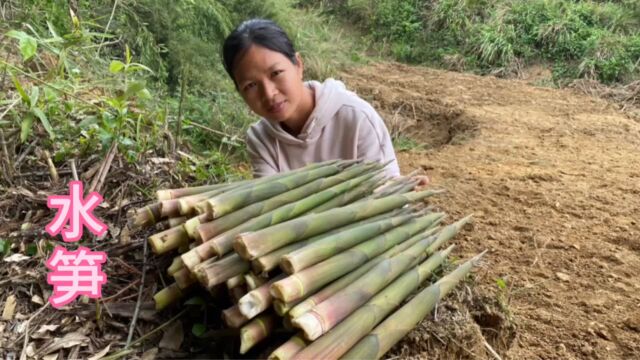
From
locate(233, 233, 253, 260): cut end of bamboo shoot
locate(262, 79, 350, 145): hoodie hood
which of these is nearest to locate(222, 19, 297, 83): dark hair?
locate(262, 79, 350, 145): hoodie hood

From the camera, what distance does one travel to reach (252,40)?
162 cm

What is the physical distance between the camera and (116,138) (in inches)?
64.1

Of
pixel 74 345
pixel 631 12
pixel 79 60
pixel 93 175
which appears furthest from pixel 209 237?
pixel 631 12

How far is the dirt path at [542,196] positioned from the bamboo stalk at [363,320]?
207mm

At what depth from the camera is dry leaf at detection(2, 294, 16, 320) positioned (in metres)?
1.12

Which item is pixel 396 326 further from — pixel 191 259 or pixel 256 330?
pixel 191 259

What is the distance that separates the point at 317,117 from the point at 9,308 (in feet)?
3.88

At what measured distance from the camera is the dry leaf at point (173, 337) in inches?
41.3

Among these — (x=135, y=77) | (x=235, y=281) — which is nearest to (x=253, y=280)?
(x=235, y=281)

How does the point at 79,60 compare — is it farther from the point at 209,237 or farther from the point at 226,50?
the point at 209,237

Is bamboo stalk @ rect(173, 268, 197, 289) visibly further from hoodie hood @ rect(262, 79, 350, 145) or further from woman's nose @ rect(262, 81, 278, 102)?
hoodie hood @ rect(262, 79, 350, 145)

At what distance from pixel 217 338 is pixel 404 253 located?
434 millimetres

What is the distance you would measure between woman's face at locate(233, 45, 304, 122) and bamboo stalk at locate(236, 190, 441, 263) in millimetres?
613

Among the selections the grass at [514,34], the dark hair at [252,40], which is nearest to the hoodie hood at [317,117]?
the dark hair at [252,40]
